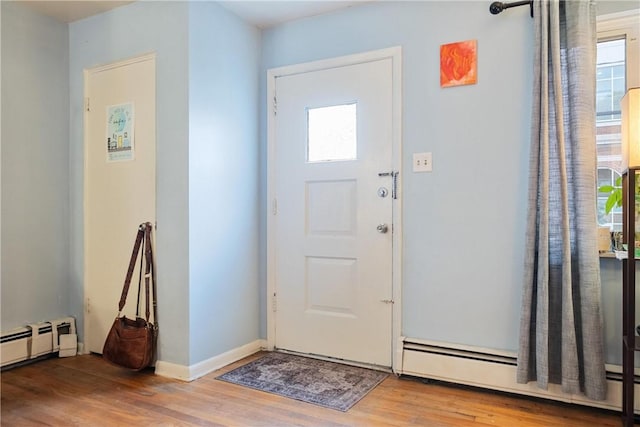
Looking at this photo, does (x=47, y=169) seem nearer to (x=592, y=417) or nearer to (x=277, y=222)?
(x=277, y=222)

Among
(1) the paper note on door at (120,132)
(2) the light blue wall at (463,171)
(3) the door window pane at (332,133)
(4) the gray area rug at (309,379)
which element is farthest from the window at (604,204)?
(1) the paper note on door at (120,132)

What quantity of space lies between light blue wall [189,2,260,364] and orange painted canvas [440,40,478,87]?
1.30m

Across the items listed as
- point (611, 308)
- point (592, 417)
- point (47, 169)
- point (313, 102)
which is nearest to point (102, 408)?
point (47, 169)

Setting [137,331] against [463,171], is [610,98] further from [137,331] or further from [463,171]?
[137,331]

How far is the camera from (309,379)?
2479 mm

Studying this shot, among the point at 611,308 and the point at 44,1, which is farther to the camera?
the point at 44,1

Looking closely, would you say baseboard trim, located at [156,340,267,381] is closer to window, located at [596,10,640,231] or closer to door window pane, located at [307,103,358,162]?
door window pane, located at [307,103,358,162]

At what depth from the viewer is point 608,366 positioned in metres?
2.07

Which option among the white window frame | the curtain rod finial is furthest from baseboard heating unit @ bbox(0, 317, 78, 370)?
the white window frame

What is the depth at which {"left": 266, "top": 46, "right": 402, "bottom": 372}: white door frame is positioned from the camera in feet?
8.44

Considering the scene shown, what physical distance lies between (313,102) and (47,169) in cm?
186

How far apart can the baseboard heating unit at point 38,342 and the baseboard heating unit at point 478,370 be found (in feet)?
7.34

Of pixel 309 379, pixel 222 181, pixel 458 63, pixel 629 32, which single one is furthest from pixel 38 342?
pixel 629 32

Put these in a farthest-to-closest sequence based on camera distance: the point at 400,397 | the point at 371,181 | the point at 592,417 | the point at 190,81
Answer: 1. the point at 371,181
2. the point at 190,81
3. the point at 400,397
4. the point at 592,417
